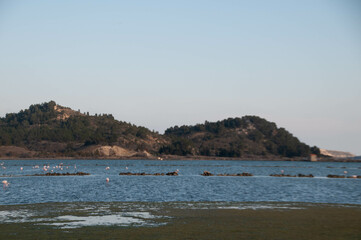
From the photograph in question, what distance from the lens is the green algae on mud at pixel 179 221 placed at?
95.6 feet

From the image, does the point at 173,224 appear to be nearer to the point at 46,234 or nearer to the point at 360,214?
the point at 46,234

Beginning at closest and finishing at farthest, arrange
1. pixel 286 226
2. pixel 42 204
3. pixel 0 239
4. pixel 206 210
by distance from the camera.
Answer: pixel 0 239 → pixel 286 226 → pixel 206 210 → pixel 42 204

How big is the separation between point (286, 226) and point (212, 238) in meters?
7.20

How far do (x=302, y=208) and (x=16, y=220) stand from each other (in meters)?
25.1

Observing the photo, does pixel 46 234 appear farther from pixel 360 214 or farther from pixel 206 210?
pixel 360 214

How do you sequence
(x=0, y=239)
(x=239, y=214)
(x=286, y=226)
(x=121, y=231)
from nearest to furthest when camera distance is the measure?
(x=0, y=239)
(x=121, y=231)
(x=286, y=226)
(x=239, y=214)

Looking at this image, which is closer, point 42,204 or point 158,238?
point 158,238

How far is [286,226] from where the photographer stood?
32531 mm

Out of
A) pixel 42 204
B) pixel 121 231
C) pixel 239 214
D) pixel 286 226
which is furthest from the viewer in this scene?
pixel 42 204

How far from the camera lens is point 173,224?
3303 cm

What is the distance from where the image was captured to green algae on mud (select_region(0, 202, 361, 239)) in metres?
29.1

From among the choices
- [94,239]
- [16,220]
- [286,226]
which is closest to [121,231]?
[94,239]

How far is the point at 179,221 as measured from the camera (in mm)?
34438

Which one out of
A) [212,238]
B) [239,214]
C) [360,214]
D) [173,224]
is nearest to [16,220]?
[173,224]
